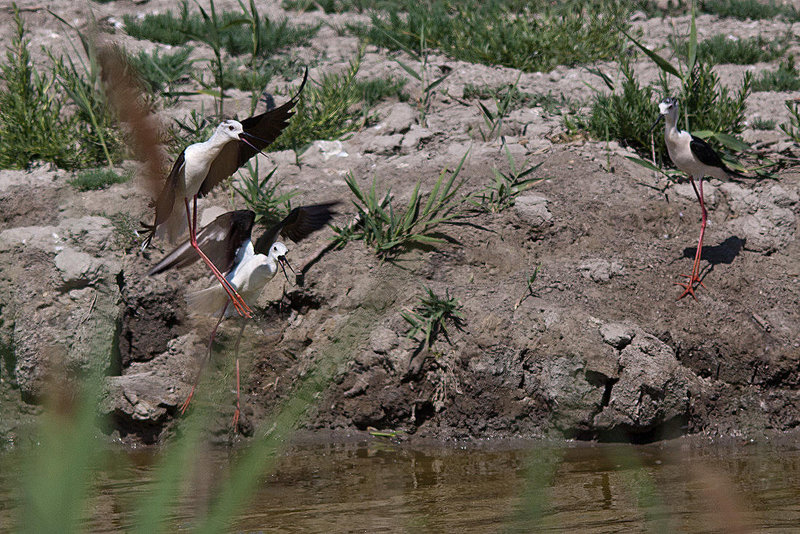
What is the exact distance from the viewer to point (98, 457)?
868 millimetres

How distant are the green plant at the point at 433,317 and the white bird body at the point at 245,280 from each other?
721 millimetres

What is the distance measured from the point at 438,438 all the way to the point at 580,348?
0.85 m

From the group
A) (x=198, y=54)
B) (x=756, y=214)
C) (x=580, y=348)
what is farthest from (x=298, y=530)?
(x=198, y=54)

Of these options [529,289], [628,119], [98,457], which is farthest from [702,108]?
[98,457]

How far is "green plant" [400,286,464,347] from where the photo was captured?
171 inches

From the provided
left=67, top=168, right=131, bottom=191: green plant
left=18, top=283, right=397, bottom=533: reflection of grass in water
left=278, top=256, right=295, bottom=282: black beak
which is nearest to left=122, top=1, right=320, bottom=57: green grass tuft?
left=67, top=168, right=131, bottom=191: green plant

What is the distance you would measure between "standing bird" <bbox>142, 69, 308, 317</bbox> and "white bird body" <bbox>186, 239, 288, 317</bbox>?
0.07m

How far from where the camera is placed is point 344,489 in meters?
3.75

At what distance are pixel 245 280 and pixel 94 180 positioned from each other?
5.73ft

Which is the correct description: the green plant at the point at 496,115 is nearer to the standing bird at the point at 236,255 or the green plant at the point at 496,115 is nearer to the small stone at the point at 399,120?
the small stone at the point at 399,120

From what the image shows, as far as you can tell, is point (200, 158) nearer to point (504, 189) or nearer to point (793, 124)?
point (504, 189)

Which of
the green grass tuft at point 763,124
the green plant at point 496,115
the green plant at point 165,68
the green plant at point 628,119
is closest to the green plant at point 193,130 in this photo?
the green plant at point 165,68

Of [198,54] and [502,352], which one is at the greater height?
[198,54]

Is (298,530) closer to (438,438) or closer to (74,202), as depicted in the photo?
(438,438)
